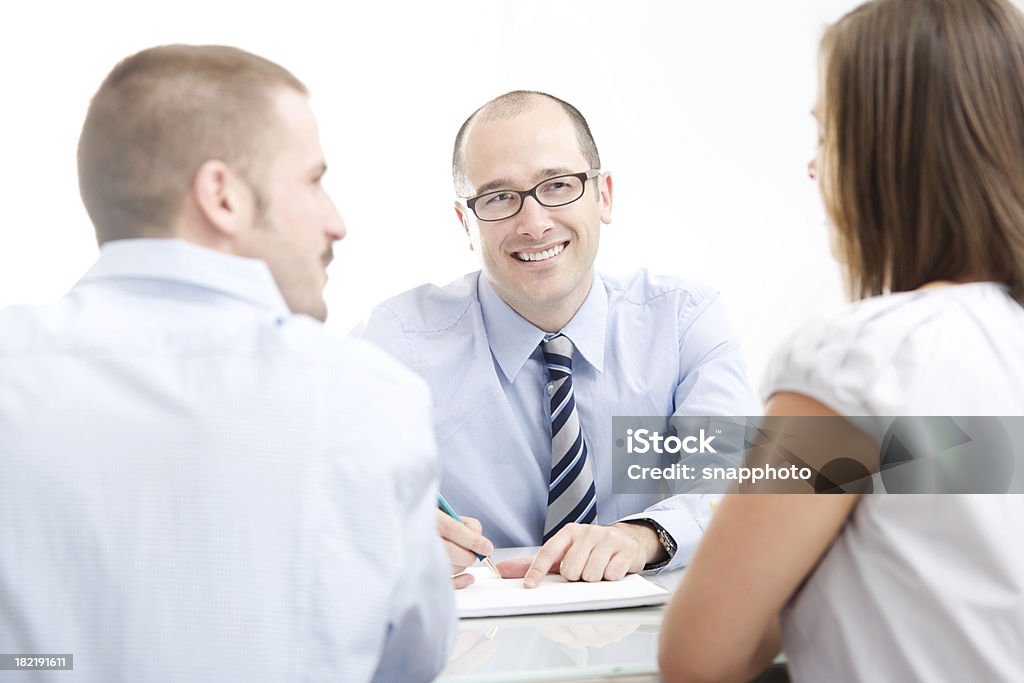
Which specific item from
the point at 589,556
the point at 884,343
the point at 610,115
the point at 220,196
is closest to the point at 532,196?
the point at 589,556

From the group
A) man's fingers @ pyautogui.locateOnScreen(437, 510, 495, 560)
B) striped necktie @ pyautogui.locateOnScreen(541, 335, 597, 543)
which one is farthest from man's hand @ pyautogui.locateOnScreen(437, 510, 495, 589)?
striped necktie @ pyautogui.locateOnScreen(541, 335, 597, 543)

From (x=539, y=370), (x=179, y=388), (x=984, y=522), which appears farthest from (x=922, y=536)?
(x=539, y=370)

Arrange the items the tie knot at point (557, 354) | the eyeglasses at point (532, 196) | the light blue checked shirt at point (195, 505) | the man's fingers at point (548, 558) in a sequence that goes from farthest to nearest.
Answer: the eyeglasses at point (532, 196) < the tie knot at point (557, 354) < the man's fingers at point (548, 558) < the light blue checked shirt at point (195, 505)

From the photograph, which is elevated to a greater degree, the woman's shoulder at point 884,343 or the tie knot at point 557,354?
the woman's shoulder at point 884,343

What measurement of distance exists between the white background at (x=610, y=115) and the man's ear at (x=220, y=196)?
285 centimetres

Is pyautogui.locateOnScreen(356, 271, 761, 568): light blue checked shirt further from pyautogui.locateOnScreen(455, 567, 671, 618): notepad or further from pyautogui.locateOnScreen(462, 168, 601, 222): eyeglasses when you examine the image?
pyautogui.locateOnScreen(455, 567, 671, 618): notepad

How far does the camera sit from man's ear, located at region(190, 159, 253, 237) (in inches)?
40.7

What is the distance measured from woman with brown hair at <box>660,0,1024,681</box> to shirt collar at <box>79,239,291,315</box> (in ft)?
1.77

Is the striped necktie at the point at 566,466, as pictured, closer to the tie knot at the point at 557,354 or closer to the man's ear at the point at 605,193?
the tie knot at the point at 557,354

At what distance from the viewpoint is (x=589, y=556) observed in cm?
147

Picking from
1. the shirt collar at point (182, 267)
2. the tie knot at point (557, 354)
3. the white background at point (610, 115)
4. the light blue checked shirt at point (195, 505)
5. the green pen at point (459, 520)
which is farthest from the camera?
the white background at point (610, 115)

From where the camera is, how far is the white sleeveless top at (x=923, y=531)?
897mm

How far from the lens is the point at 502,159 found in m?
2.13

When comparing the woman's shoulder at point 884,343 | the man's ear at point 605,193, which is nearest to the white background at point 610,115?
the man's ear at point 605,193
